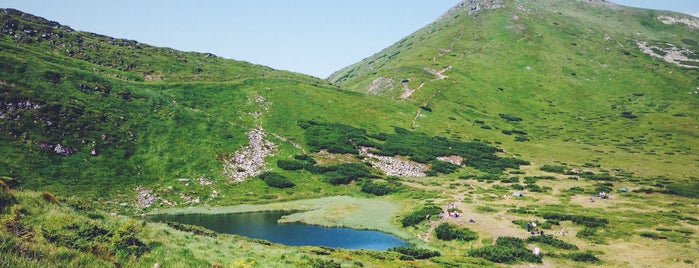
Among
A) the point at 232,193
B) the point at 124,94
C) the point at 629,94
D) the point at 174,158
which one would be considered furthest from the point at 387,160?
the point at 629,94

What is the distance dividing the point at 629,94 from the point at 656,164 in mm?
105750

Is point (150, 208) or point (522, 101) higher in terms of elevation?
point (522, 101)

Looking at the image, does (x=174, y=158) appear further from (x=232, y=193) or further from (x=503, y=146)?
(x=503, y=146)

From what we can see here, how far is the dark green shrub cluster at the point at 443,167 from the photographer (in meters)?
92.0

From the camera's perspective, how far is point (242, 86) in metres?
114

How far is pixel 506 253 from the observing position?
133ft

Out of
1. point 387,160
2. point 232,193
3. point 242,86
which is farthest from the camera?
point 242,86

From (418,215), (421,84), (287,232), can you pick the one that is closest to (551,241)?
(418,215)

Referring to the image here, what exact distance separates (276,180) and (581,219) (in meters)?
52.3

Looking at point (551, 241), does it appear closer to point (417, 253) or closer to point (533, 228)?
point (533, 228)

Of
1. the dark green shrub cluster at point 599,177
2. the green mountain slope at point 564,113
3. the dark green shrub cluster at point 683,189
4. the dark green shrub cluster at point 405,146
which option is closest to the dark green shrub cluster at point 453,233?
the dark green shrub cluster at point 405,146

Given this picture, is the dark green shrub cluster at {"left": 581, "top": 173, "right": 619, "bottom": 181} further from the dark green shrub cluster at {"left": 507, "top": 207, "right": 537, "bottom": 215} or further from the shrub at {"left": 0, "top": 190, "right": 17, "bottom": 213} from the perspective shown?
the shrub at {"left": 0, "top": 190, "right": 17, "bottom": 213}

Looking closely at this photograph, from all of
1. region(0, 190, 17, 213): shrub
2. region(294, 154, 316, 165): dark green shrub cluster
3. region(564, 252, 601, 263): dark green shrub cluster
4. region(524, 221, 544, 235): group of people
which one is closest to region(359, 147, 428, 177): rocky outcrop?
region(294, 154, 316, 165): dark green shrub cluster

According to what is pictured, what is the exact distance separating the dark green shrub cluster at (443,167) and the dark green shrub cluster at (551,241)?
46453mm
